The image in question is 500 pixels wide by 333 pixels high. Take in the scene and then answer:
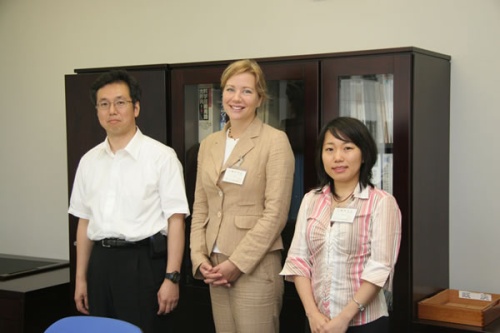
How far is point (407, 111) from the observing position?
110 inches

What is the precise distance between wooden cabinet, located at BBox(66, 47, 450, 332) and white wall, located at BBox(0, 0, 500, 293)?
4.0 inches

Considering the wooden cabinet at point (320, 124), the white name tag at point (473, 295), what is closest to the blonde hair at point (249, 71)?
the wooden cabinet at point (320, 124)

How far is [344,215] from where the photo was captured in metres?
2.38

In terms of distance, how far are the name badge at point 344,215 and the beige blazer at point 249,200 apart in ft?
1.15

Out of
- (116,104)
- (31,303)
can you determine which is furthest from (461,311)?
(31,303)

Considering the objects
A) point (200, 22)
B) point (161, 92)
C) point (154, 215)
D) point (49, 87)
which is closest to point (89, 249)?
point (154, 215)

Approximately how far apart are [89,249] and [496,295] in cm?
178

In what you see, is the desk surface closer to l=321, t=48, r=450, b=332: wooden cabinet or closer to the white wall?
the white wall

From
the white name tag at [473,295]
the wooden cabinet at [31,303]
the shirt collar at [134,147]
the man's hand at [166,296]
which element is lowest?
the wooden cabinet at [31,303]

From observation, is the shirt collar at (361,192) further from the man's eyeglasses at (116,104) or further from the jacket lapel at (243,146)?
the man's eyeglasses at (116,104)

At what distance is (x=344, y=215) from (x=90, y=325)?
918 millimetres

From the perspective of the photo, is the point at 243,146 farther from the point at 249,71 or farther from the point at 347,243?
the point at 347,243

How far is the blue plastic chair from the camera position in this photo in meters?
2.05

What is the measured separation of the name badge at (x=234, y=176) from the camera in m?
2.74
